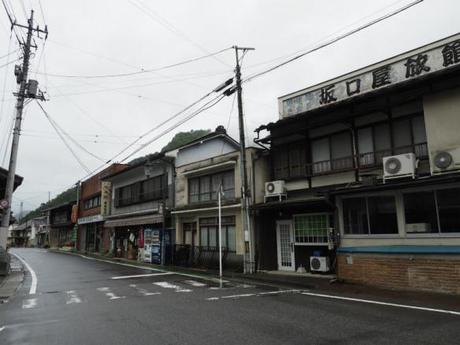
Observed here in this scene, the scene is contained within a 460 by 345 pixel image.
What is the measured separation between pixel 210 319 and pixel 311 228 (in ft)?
30.7

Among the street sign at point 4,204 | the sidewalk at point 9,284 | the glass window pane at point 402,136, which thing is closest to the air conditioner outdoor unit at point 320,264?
the glass window pane at point 402,136

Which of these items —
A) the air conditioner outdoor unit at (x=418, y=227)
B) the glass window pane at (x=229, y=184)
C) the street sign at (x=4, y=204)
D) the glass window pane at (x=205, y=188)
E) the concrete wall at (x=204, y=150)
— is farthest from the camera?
the concrete wall at (x=204, y=150)

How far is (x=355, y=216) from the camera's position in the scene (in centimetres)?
1435

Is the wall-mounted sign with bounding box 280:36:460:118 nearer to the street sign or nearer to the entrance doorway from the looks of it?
the entrance doorway

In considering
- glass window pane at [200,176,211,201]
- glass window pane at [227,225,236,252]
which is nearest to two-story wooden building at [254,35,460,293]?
glass window pane at [227,225,236,252]

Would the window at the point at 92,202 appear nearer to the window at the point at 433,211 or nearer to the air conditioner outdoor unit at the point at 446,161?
the window at the point at 433,211

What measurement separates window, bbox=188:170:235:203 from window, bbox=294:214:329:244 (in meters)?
4.42

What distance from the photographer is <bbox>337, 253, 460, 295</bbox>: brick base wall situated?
36.8 feet

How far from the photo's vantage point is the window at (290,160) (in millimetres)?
17375

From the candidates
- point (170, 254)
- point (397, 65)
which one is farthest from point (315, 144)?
point (170, 254)

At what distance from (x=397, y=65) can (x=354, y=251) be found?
7525mm

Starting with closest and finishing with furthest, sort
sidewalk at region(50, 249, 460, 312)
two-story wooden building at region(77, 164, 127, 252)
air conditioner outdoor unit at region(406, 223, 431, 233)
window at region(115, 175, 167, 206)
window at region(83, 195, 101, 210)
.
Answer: sidewalk at region(50, 249, 460, 312)
air conditioner outdoor unit at region(406, 223, 431, 233)
window at region(115, 175, 167, 206)
two-story wooden building at region(77, 164, 127, 252)
window at region(83, 195, 101, 210)

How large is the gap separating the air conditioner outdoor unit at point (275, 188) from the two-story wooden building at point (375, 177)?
5 centimetres

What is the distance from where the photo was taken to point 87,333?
7.38 meters
